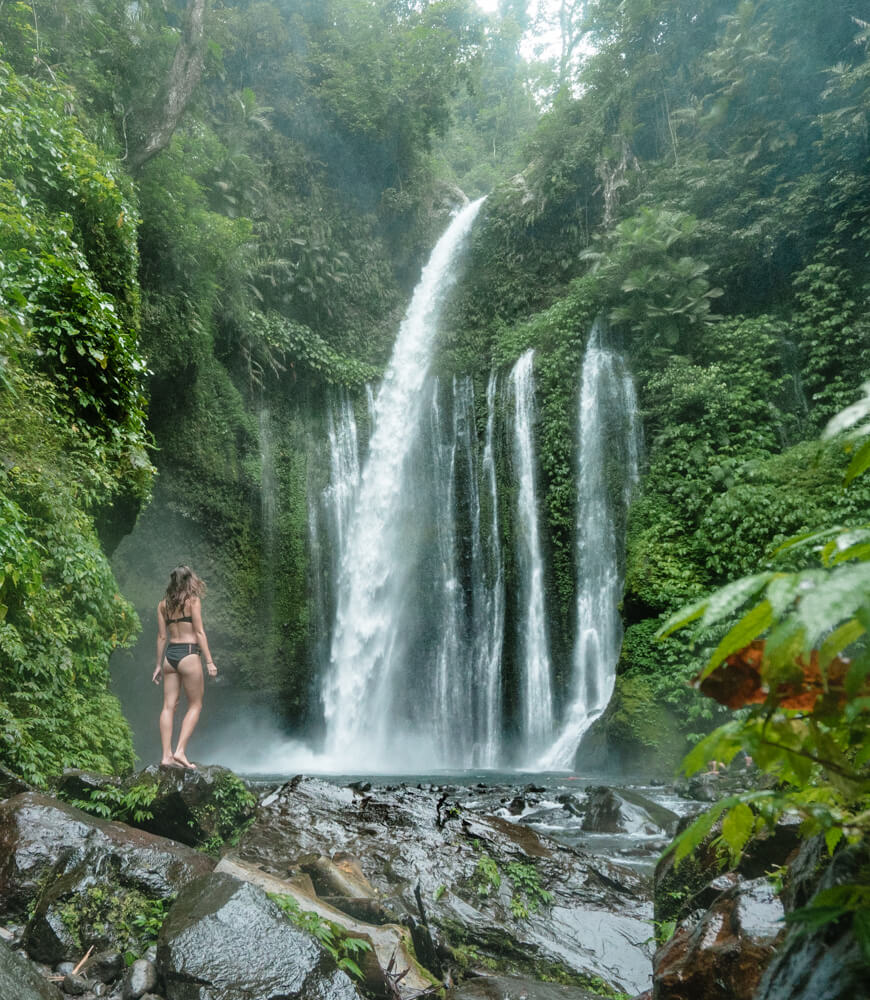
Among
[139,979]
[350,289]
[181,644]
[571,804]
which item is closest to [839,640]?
[139,979]


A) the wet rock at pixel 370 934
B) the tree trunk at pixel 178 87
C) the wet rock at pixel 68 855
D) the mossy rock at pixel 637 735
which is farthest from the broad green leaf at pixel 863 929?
the tree trunk at pixel 178 87

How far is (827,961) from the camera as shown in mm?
986

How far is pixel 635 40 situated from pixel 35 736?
2096cm

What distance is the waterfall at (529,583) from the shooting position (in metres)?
12.6

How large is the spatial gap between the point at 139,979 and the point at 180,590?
338 cm

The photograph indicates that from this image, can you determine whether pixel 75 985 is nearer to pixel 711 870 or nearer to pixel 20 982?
pixel 20 982

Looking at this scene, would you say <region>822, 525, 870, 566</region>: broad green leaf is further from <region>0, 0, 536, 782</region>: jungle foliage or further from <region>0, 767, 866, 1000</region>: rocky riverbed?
<region>0, 0, 536, 782</region>: jungle foliage

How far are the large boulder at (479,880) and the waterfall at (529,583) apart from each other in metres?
7.48

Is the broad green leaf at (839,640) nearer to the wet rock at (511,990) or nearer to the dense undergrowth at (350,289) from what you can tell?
the wet rock at (511,990)

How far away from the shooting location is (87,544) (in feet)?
20.4

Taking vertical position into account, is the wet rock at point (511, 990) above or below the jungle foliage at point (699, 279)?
below

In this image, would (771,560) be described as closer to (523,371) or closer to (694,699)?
(694,699)

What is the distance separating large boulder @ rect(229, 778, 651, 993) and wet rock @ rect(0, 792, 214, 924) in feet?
1.93

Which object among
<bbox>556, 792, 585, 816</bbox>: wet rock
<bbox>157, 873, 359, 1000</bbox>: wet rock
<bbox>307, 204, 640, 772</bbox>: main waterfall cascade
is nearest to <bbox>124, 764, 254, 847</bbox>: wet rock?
<bbox>157, 873, 359, 1000</bbox>: wet rock
